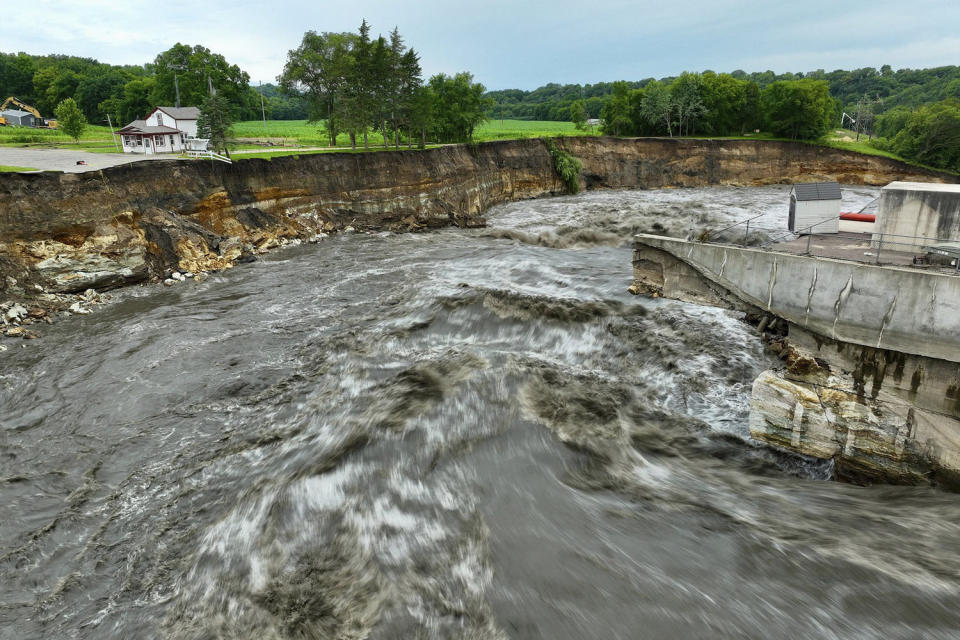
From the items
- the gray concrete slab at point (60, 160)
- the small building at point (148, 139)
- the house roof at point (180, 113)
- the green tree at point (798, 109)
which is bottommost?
the gray concrete slab at point (60, 160)

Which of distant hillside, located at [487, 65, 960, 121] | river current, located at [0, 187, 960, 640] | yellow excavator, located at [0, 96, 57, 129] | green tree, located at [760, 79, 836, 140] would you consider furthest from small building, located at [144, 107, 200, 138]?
distant hillside, located at [487, 65, 960, 121]

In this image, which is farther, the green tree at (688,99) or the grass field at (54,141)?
the green tree at (688,99)

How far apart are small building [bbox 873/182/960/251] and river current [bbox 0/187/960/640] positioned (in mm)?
5094

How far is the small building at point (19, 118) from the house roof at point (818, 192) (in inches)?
4113

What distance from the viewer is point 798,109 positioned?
6975 centimetres

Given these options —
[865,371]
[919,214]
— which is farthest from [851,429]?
[919,214]

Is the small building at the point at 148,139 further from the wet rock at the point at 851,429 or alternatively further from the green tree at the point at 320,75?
the wet rock at the point at 851,429

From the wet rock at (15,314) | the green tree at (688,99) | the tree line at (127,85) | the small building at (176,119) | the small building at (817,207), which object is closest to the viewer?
the small building at (817,207)

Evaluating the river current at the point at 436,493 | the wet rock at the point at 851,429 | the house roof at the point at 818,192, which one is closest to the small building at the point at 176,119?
the river current at the point at 436,493

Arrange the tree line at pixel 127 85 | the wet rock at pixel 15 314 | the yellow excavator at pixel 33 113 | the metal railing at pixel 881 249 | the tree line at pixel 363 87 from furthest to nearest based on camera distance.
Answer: the yellow excavator at pixel 33 113, the tree line at pixel 127 85, the tree line at pixel 363 87, the wet rock at pixel 15 314, the metal railing at pixel 881 249

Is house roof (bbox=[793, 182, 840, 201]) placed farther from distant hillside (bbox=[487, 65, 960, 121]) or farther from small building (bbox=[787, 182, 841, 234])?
distant hillside (bbox=[487, 65, 960, 121])

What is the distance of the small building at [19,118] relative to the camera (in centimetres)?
7806

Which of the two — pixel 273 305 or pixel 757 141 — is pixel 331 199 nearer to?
pixel 273 305

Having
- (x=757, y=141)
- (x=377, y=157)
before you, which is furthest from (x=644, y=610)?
(x=757, y=141)
